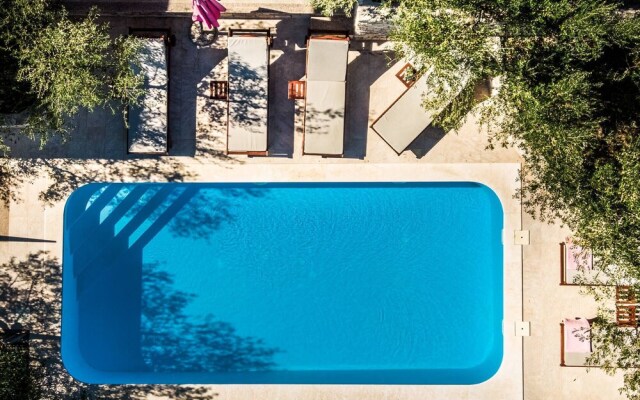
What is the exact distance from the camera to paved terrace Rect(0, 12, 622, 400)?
13.5 meters

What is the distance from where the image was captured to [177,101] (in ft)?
44.3

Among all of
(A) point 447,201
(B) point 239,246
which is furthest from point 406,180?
(B) point 239,246

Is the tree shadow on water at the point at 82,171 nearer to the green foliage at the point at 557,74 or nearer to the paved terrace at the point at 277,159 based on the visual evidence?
the paved terrace at the point at 277,159

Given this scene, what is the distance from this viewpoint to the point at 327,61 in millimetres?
12938

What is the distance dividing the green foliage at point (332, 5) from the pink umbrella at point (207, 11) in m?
2.33

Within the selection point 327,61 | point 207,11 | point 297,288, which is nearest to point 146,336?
point 297,288

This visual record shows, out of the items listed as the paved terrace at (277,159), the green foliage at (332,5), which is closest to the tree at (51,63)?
the paved terrace at (277,159)

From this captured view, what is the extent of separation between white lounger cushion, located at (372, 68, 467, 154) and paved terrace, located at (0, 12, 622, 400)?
564 mm

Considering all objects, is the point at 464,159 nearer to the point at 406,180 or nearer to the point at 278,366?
the point at 406,180

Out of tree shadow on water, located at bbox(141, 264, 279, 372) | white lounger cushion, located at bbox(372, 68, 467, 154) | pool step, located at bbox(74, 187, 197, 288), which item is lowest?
tree shadow on water, located at bbox(141, 264, 279, 372)

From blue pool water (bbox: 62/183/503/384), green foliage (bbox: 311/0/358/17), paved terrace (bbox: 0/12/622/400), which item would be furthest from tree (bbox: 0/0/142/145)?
green foliage (bbox: 311/0/358/17)

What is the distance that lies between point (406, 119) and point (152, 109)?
6.50 meters

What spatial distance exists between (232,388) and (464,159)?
884 cm

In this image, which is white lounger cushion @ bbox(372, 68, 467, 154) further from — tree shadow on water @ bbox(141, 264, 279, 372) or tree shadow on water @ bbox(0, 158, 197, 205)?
tree shadow on water @ bbox(141, 264, 279, 372)
